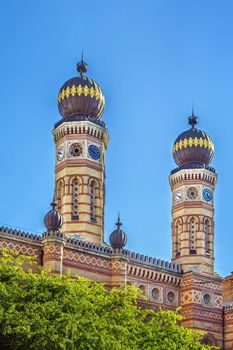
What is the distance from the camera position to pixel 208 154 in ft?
109

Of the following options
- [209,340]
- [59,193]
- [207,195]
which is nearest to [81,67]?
[59,193]

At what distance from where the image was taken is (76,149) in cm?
2988

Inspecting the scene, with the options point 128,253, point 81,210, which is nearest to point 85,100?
point 81,210

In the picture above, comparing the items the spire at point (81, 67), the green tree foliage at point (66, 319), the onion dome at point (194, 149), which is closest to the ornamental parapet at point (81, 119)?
the spire at point (81, 67)

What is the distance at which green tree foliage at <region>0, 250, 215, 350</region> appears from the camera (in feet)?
51.6

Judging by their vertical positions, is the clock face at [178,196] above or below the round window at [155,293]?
above

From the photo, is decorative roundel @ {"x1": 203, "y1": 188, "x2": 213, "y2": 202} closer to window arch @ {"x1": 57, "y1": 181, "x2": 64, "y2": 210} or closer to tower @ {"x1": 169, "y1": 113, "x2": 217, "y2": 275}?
tower @ {"x1": 169, "y1": 113, "x2": 217, "y2": 275}

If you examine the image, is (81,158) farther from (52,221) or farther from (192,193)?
(192,193)

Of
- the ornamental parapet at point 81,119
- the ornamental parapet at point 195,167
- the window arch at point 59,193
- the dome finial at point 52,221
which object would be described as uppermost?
the ornamental parapet at point 81,119

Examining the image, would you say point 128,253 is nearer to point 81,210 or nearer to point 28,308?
point 81,210

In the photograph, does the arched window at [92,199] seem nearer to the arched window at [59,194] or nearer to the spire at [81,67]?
the arched window at [59,194]

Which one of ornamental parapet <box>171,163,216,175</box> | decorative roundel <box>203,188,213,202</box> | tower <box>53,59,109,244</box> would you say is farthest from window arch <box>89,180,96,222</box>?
decorative roundel <box>203,188,213,202</box>

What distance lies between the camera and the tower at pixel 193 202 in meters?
31.8

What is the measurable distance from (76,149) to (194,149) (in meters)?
6.25
